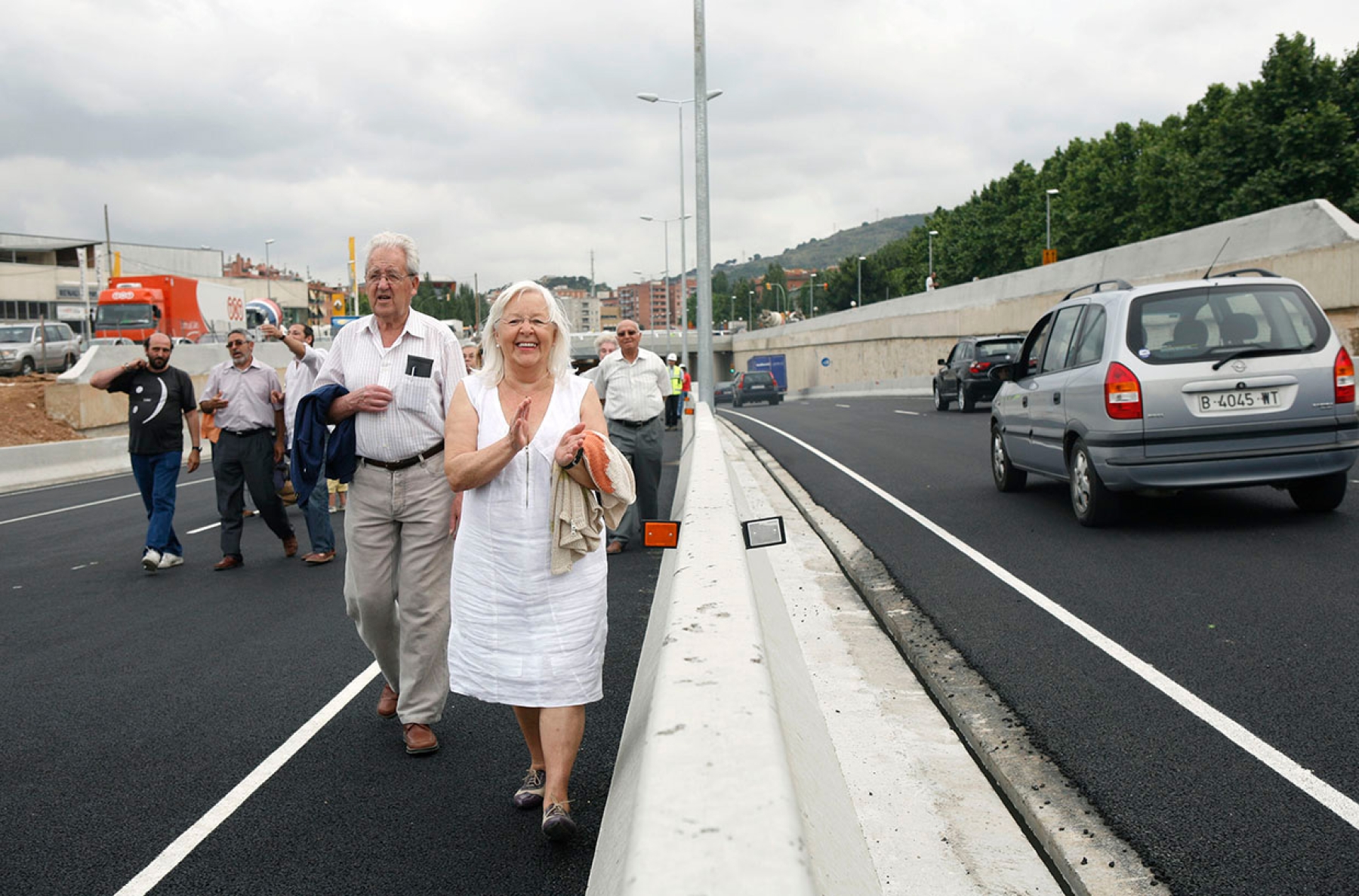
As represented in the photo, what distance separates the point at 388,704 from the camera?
5.27 meters

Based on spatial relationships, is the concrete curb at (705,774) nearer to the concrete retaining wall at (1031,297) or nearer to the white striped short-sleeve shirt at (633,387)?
the white striped short-sleeve shirt at (633,387)

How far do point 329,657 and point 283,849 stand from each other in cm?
277

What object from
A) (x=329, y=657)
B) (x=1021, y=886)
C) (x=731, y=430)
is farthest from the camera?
(x=731, y=430)

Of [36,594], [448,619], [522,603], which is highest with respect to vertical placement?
[522,603]

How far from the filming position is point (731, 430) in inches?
930

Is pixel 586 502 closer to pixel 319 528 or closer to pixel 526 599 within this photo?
pixel 526 599

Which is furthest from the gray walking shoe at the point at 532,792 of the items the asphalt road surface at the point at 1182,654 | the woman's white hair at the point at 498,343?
the asphalt road surface at the point at 1182,654

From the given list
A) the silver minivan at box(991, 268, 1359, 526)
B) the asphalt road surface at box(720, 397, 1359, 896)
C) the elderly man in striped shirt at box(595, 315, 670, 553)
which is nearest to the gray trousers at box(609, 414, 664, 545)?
the elderly man in striped shirt at box(595, 315, 670, 553)

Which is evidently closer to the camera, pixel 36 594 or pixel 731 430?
pixel 36 594

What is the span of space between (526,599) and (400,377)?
1.70 m

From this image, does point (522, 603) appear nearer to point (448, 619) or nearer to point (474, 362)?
point (448, 619)

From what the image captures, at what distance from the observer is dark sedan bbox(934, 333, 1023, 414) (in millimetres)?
25891

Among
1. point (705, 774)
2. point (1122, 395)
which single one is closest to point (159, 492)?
point (1122, 395)

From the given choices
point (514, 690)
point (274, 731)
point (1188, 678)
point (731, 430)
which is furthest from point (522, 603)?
point (731, 430)
